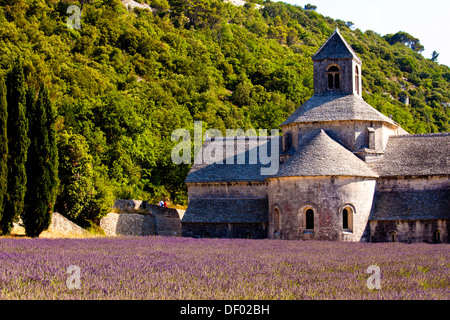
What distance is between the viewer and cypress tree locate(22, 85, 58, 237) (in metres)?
35.3

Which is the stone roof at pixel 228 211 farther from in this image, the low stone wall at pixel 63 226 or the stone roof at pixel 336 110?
the low stone wall at pixel 63 226

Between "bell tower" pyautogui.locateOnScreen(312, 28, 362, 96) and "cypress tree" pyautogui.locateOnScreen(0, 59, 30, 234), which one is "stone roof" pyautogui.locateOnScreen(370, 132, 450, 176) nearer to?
"bell tower" pyautogui.locateOnScreen(312, 28, 362, 96)

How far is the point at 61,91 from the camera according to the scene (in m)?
71.8

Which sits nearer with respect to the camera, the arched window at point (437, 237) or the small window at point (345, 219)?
the arched window at point (437, 237)

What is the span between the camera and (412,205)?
4284cm

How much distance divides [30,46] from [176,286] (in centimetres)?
6946

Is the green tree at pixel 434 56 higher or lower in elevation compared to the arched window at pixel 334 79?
higher

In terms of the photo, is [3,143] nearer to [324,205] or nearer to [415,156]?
[324,205]

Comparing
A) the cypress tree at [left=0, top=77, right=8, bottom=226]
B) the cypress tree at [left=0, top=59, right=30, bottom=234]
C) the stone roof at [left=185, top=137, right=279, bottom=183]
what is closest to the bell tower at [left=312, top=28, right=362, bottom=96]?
the stone roof at [left=185, top=137, right=279, bottom=183]

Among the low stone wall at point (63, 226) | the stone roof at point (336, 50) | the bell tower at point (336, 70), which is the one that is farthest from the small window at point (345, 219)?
the low stone wall at point (63, 226)

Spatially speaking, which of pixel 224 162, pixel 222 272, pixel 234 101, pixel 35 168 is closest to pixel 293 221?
pixel 224 162

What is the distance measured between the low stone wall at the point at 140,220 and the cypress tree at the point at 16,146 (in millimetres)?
10594

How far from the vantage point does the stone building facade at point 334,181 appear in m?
41.8

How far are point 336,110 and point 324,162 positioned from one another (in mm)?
6949
